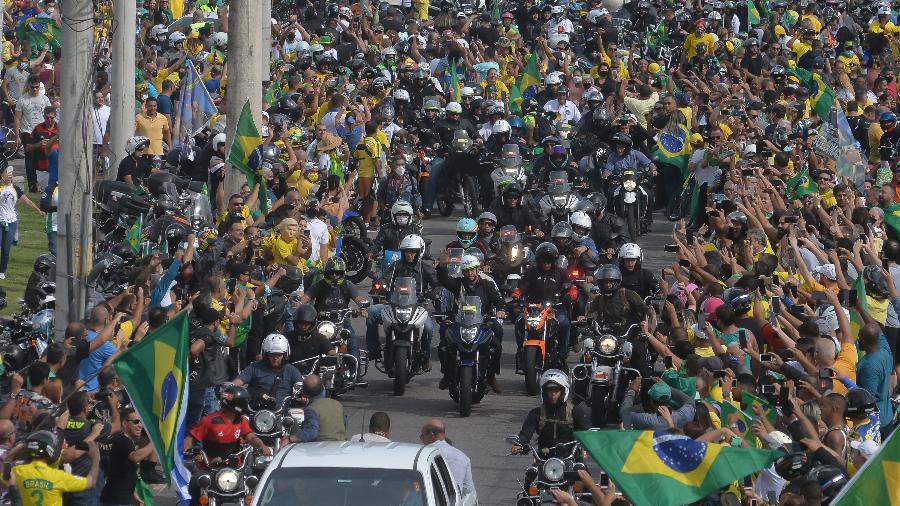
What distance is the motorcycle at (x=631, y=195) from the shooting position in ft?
103

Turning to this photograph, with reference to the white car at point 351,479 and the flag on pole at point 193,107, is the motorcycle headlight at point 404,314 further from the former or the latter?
the flag on pole at point 193,107

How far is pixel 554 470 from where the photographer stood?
62.3 ft

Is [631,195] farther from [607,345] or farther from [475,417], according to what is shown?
[607,345]

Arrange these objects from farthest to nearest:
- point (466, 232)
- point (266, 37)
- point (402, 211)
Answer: point (266, 37)
point (402, 211)
point (466, 232)

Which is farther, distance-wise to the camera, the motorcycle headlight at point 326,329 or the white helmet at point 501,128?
the white helmet at point 501,128

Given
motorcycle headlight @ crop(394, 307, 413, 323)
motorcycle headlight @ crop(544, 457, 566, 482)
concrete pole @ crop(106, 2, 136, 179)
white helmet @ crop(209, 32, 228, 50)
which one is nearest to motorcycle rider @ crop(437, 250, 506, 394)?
motorcycle headlight @ crop(394, 307, 413, 323)

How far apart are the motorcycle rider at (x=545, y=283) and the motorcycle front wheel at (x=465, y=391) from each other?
1.42m

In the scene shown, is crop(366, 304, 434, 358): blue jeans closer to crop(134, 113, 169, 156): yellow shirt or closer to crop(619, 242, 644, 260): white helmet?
crop(619, 242, 644, 260): white helmet

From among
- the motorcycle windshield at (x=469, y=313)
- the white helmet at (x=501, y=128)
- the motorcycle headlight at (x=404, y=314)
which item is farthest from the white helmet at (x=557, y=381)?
the white helmet at (x=501, y=128)

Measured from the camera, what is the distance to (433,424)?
746 inches

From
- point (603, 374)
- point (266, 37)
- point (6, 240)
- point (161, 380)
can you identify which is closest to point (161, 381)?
point (161, 380)

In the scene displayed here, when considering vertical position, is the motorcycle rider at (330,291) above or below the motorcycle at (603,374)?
above

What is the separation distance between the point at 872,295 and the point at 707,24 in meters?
23.0

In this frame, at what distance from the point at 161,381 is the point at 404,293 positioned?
7443mm
